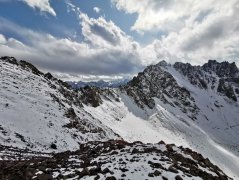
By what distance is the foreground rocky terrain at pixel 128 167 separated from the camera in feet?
67.8

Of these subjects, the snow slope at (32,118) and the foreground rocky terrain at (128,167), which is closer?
the foreground rocky terrain at (128,167)

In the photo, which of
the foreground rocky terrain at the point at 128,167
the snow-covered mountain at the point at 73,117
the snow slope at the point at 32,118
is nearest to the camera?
the foreground rocky terrain at the point at 128,167

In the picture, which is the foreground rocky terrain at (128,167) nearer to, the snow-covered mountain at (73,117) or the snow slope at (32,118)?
the snow-covered mountain at (73,117)

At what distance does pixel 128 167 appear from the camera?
21.6 metres

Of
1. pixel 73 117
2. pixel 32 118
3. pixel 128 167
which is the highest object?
pixel 73 117

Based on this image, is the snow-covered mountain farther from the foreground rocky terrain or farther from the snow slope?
the foreground rocky terrain

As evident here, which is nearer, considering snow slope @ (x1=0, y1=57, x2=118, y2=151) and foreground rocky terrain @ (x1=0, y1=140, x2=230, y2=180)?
foreground rocky terrain @ (x1=0, y1=140, x2=230, y2=180)

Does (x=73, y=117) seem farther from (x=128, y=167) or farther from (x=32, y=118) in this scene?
(x=128, y=167)

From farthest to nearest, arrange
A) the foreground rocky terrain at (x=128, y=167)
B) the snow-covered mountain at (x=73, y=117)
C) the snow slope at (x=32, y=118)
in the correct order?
1. the snow-covered mountain at (x=73, y=117)
2. the snow slope at (x=32, y=118)
3. the foreground rocky terrain at (x=128, y=167)

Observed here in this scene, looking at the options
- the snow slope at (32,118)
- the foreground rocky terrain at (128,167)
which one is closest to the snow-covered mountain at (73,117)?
the snow slope at (32,118)

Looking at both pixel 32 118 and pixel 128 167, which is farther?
pixel 32 118

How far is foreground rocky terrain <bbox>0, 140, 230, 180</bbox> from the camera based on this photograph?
20672 millimetres

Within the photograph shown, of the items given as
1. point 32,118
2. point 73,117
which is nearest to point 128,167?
point 32,118

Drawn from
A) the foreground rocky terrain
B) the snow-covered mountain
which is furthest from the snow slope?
the foreground rocky terrain
